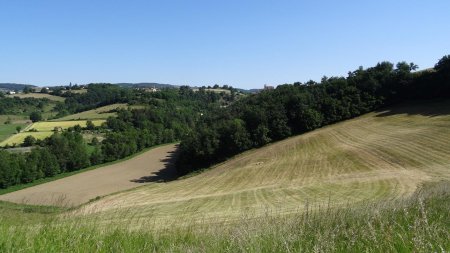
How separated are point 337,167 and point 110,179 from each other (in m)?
45.8

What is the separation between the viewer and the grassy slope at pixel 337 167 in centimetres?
3752

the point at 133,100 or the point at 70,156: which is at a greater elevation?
the point at 133,100

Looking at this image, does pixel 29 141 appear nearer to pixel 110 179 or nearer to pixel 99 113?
pixel 99 113

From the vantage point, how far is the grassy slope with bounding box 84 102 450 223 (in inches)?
1477

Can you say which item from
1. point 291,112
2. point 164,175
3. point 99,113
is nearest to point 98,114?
point 99,113

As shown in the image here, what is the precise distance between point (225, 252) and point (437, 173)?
41.3 metres

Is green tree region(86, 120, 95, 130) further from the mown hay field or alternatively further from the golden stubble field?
the golden stubble field

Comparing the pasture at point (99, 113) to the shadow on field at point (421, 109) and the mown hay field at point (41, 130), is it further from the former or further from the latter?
the shadow on field at point (421, 109)

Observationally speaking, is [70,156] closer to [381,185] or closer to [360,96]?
[360,96]

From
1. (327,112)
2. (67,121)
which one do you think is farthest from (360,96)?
(67,121)

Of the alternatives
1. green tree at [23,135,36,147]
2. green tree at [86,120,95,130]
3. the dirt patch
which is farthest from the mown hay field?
the dirt patch

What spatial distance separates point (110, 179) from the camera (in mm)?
79125

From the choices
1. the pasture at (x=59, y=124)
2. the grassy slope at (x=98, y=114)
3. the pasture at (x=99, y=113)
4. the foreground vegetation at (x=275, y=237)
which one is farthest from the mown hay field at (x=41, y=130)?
the foreground vegetation at (x=275, y=237)

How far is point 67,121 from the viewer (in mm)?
154000
